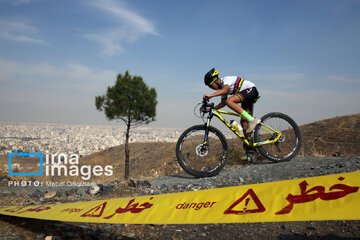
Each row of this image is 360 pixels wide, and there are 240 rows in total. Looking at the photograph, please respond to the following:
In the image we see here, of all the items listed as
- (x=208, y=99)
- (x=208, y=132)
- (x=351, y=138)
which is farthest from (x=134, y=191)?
(x=351, y=138)

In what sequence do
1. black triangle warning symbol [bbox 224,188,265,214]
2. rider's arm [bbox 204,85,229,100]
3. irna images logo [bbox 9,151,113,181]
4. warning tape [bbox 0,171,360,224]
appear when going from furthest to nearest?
irna images logo [bbox 9,151,113,181] < rider's arm [bbox 204,85,229,100] < black triangle warning symbol [bbox 224,188,265,214] < warning tape [bbox 0,171,360,224]

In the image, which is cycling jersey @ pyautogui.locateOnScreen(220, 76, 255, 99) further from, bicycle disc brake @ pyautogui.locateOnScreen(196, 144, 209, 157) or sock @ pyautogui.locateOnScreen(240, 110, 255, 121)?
bicycle disc brake @ pyautogui.locateOnScreen(196, 144, 209, 157)

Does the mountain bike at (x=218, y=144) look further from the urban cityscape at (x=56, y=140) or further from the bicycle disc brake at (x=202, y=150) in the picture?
the urban cityscape at (x=56, y=140)

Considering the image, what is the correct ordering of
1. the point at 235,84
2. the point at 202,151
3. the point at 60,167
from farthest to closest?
the point at 60,167, the point at 202,151, the point at 235,84

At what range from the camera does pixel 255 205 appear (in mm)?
1938

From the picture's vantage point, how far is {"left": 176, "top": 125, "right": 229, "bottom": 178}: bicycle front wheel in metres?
6.36

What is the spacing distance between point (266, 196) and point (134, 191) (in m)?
4.09

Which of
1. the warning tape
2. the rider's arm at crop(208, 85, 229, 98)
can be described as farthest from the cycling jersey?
the warning tape

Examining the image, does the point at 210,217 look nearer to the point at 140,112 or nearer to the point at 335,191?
the point at 335,191

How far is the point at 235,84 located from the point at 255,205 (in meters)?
4.55

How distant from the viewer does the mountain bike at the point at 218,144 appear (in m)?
6.39

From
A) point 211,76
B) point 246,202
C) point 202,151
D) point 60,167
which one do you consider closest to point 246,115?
point 211,76

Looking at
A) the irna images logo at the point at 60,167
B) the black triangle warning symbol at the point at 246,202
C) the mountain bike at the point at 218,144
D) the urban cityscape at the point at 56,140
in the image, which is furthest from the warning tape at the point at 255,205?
the urban cityscape at the point at 56,140

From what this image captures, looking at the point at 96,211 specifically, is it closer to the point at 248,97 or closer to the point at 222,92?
the point at 222,92
